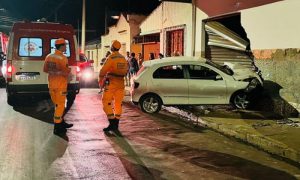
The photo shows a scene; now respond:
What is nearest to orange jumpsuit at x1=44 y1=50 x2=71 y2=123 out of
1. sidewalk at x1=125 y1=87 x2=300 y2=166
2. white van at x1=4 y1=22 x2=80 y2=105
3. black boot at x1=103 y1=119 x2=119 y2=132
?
black boot at x1=103 y1=119 x2=119 y2=132

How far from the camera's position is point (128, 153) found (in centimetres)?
693

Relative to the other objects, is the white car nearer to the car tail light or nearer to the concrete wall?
the concrete wall

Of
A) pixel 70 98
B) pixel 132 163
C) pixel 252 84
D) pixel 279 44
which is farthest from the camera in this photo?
pixel 70 98

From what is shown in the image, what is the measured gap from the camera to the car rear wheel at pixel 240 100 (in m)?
11.5

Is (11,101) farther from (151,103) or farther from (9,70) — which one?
(151,103)

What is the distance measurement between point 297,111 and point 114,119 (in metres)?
5.03

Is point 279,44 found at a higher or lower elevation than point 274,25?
lower

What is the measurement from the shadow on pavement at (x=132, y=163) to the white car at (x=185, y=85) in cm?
335

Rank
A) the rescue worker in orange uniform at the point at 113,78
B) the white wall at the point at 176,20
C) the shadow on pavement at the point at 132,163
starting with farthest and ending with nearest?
1. the white wall at the point at 176,20
2. the rescue worker in orange uniform at the point at 113,78
3. the shadow on pavement at the point at 132,163

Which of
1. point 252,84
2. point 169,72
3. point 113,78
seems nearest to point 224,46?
point 252,84

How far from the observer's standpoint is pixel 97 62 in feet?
138

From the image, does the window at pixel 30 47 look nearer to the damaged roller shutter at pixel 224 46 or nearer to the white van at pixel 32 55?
the white van at pixel 32 55

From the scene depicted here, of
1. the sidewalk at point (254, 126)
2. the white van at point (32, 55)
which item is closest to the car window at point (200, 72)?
the sidewalk at point (254, 126)

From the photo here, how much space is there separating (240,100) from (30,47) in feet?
20.3
